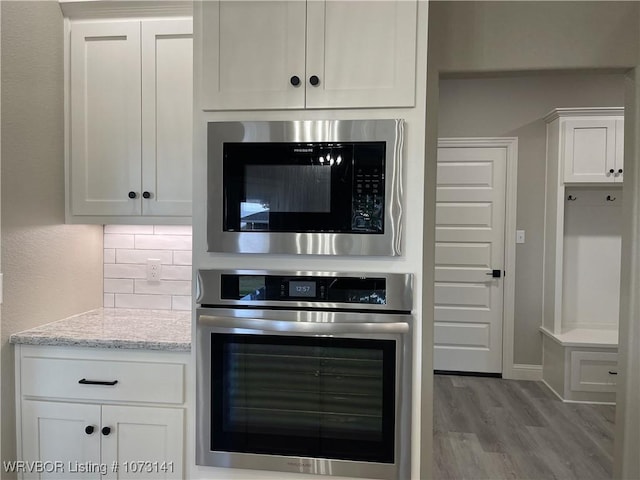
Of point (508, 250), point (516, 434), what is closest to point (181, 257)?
point (516, 434)

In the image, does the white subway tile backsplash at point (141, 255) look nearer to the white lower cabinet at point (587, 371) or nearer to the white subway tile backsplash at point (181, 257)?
the white subway tile backsplash at point (181, 257)

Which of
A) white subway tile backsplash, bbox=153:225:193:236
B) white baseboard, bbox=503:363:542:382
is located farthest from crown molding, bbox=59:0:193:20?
white baseboard, bbox=503:363:542:382

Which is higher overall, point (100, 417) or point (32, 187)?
point (32, 187)

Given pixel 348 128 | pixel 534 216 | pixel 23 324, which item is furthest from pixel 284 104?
pixel 534 216

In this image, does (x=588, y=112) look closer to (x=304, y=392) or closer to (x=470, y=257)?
(x=470, y=257)

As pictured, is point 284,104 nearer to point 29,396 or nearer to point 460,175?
point 29,396

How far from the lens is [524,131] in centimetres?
388

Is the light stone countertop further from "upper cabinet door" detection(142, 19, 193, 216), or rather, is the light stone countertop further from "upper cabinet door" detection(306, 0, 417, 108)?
"upper cabinet door" detection(306, 0, 417, 108)

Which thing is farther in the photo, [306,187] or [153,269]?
[153,269]

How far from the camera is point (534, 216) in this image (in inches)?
154

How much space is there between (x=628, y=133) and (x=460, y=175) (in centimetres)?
204

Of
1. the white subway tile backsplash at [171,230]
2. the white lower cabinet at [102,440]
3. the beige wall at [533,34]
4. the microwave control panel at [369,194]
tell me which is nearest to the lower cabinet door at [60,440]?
the white lower cabinet at [102,440]

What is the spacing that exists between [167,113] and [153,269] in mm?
801

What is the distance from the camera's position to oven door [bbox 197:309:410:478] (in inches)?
54.7
